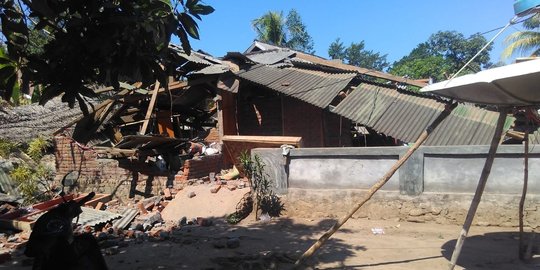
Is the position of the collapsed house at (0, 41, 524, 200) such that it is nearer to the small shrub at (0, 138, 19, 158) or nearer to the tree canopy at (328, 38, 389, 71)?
the small shrub at (0, 138, 19, 158)

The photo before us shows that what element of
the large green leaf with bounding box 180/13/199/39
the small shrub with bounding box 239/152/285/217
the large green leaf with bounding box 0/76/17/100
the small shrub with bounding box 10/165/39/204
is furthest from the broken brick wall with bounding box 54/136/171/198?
the large green leaf with bounding box 180/13/199/39

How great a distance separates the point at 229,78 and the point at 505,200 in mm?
7151

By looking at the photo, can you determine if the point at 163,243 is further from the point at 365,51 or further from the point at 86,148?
the point at 365,51

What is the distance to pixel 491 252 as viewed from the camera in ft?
17.3

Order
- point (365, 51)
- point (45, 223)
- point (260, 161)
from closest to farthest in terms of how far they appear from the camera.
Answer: point (45, 223) < point (260, 161) < point (365, 51)

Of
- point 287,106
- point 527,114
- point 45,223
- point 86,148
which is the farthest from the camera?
point 287,106

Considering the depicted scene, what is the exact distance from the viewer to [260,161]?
26.4ft

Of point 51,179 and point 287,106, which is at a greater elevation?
point 287,106

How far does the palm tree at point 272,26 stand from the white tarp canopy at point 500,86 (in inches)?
1039

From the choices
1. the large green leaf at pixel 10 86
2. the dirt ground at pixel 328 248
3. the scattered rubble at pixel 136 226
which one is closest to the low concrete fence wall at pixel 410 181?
the dirt ground at pixel 328 248

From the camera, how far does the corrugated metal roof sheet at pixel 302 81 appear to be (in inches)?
399

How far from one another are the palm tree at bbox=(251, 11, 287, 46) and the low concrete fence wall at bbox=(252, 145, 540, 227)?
75.6ft

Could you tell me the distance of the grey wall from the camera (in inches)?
251

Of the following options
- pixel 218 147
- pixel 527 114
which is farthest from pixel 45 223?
pixel 218 147
